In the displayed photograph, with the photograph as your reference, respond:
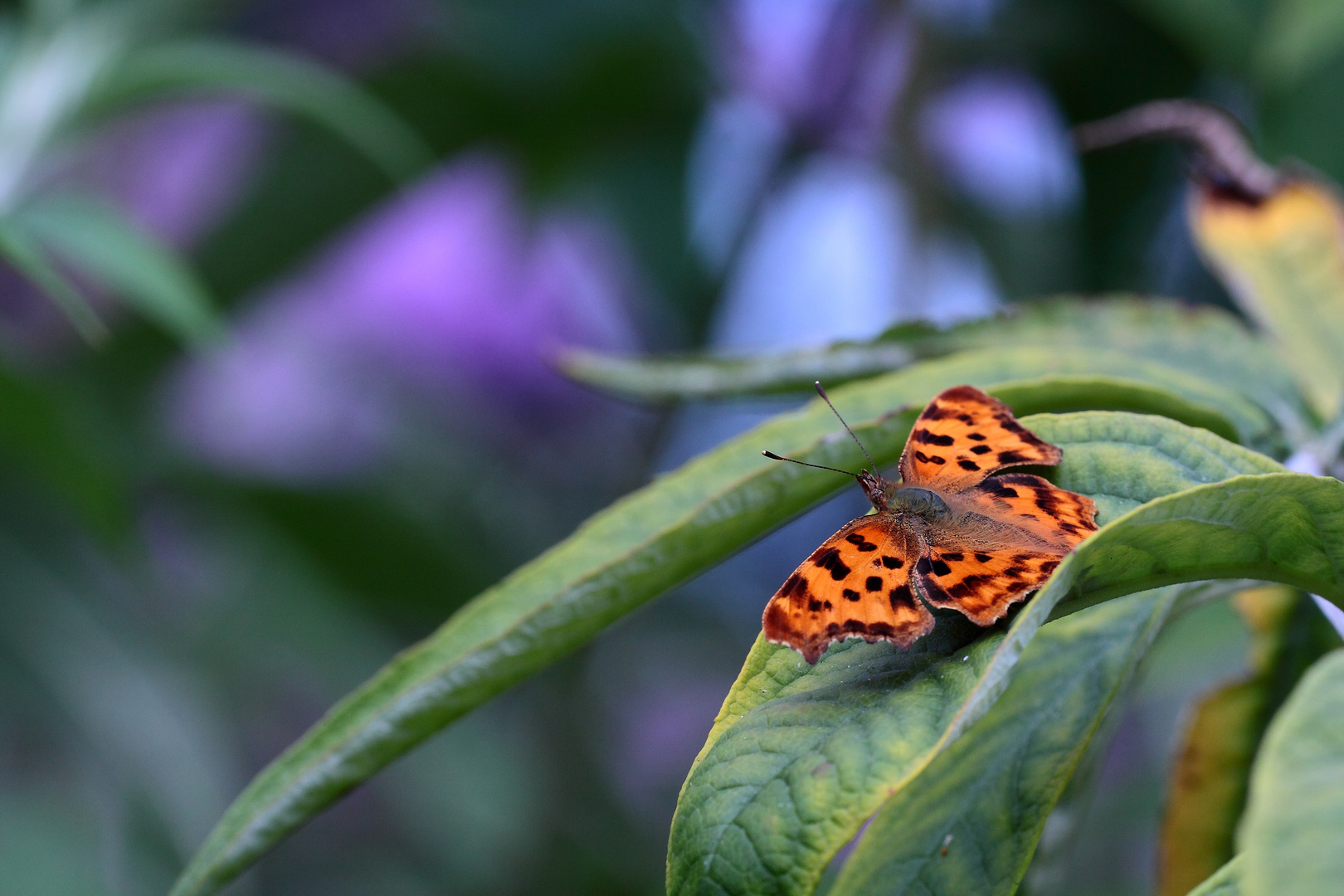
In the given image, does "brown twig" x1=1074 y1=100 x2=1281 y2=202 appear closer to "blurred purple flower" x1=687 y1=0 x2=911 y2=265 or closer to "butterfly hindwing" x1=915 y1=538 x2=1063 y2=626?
"butterfly hindwing" x1=915 y1=538 x2=1063 y2=626

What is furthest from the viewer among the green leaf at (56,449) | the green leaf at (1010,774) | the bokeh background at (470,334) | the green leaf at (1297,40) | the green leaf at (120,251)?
the bokeh background at (470,334)

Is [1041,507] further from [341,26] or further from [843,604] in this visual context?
[341,26]

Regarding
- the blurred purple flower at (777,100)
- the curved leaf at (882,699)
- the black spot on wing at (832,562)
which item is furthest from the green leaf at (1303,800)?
the blurred purple flower at (777,100)

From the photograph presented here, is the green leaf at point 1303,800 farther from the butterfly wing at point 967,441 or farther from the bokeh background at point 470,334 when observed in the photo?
the bokeh background at point 470,334

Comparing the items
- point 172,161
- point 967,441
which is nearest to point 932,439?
point 967,441

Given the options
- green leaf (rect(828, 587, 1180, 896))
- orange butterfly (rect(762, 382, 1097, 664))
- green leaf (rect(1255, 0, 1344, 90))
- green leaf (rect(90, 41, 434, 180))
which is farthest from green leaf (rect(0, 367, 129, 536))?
green leaf (rect(1255, 0, 1344, 90))

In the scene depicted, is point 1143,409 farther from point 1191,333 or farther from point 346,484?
point 346,484

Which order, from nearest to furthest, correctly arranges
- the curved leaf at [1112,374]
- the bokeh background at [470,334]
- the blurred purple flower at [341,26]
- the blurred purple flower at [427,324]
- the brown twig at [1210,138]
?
the curved leaf at [1112,374] < the brown twig at [1210,138] < the bokeh background at [470,334] < the blurred purple flower at [341,26] < the blurred purple flower at [427,324]
